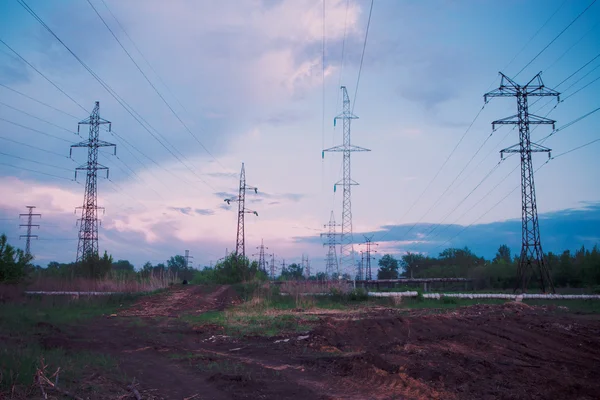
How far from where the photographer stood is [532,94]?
3478cm

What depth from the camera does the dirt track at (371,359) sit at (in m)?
8.80

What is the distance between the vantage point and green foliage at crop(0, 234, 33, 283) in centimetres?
2883

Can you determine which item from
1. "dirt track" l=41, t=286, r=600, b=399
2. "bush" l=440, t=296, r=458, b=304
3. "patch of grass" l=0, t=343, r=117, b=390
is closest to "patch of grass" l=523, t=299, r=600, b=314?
"bush" l=440, t=296, r=458, b=304

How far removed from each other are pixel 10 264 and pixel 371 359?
88.2 feet

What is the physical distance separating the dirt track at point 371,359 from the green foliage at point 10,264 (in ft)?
43.6

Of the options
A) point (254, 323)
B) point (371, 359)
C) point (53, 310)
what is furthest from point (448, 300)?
point (53, 310)

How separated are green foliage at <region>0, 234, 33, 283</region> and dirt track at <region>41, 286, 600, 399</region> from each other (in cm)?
1330

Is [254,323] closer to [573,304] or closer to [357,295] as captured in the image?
[357,295]

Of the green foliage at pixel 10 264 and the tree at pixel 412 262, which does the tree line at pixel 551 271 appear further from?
the green foliage at pixel 10 264

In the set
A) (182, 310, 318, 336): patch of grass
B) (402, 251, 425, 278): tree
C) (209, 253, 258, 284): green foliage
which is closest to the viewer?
(182, 310, 318, 336): patch of grass

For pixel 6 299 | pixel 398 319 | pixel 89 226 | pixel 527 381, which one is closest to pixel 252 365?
pixel 527 381

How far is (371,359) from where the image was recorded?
10906 mm

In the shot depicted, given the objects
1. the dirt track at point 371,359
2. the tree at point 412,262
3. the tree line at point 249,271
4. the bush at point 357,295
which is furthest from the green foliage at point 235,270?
the tree at point 412,262

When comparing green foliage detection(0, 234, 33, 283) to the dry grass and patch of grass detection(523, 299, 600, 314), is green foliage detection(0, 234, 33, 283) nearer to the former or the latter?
the dry grass
